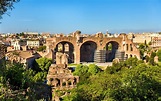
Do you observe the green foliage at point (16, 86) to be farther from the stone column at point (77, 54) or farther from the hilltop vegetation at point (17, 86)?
the stone column at point (77, 54)

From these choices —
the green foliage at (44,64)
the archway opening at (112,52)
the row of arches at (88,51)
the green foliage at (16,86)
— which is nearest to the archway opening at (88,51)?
the row of arches at (88,51)

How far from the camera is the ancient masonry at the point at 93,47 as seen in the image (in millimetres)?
51844

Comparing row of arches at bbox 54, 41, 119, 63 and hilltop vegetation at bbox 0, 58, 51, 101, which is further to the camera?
row of arches at bbox 54, 41, 119, 63

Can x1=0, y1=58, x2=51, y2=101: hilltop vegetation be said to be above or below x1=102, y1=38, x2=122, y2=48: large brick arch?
below

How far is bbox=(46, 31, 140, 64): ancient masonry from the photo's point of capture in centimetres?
5184

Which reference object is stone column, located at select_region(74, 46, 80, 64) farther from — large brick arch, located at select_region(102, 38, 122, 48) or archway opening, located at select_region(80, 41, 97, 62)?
large brick arch, located at select_region(102, 38, 122, 48)

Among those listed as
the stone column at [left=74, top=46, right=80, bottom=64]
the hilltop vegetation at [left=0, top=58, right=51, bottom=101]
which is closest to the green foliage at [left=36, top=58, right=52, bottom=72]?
the stone column at [left=74, top=46, right=80, bottom=64]

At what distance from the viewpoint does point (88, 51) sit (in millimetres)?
54594

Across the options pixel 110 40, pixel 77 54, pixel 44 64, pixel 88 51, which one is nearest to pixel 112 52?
pixel 110 40

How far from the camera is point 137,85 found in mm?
14992

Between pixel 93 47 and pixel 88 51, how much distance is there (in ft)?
3.71

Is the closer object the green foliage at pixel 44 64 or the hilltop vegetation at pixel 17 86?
the hilltop vegetation at pixel 17 86

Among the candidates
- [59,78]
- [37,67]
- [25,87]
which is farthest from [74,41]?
[25,87]

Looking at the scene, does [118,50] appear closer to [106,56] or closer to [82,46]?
[106,56]
